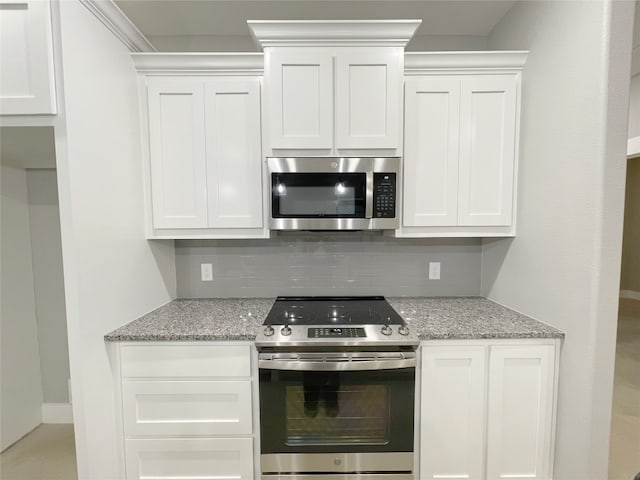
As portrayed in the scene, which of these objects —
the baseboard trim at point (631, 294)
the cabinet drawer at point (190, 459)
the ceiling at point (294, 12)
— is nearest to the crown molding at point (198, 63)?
the ceiling at point (294, 12)

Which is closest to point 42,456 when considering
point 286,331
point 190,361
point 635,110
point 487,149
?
point 190,361

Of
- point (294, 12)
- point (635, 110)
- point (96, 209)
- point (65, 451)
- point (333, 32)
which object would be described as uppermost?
point (294, 12)

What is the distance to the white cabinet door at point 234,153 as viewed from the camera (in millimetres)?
1737

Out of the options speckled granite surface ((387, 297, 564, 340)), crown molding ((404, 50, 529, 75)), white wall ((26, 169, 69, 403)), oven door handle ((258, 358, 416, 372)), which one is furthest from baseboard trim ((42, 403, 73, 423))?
crown molding ((404, 50, 529, 75))

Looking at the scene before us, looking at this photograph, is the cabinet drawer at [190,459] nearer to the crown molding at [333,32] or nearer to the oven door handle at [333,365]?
the oven door handle at [333,365]

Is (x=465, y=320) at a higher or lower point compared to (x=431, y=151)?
lower

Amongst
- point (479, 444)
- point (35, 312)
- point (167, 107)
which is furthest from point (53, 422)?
point (479, 444)

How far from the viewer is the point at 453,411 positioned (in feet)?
5.01

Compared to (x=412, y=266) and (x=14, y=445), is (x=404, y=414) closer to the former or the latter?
(x=412, y=266)

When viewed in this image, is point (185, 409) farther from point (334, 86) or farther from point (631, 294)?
point (631, 294)

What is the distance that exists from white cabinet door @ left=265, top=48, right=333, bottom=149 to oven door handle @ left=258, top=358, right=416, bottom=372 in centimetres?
111

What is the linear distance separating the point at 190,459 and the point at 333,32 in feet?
7.50

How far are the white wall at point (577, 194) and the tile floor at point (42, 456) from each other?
2.70 meters

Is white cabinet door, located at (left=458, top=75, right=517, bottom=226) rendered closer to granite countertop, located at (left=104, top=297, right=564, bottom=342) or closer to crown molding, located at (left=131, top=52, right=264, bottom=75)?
granite countertop, located at (left=104, top=297, right=564, bottom=342)
